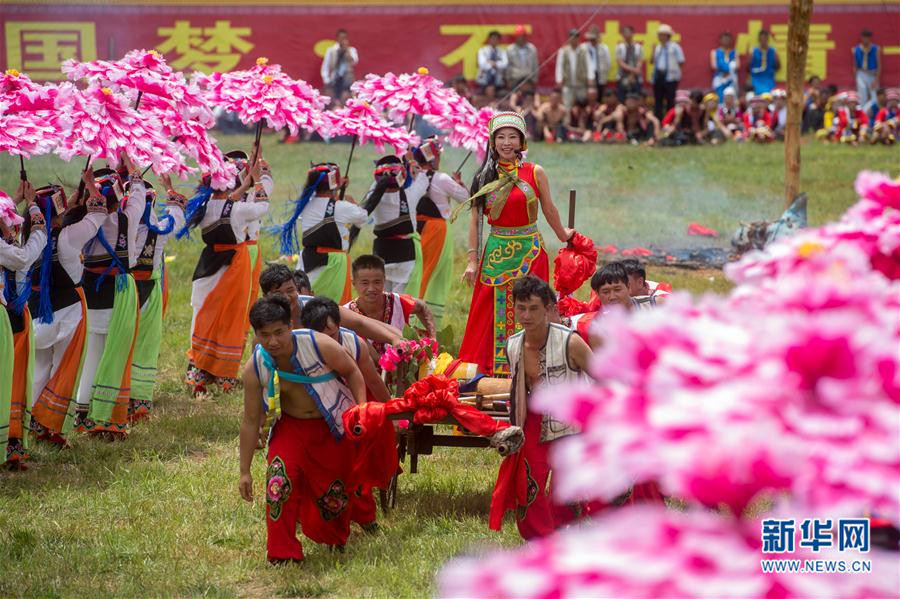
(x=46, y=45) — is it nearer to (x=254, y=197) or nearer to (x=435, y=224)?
(x=435, y=224)

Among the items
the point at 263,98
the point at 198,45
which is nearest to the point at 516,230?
the point at 263,98

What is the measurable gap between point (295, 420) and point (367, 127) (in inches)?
174

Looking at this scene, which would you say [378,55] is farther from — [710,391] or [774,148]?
[710,391]

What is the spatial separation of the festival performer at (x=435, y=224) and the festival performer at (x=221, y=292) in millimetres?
1628

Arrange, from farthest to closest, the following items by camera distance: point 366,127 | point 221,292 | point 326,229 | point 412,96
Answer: point 412,96, point 366,127, point 326,229, point 221,292

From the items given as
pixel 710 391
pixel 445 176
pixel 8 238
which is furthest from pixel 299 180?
pixel 710 391

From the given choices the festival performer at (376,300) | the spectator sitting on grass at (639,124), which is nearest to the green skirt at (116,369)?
the festival performer at (376,300)

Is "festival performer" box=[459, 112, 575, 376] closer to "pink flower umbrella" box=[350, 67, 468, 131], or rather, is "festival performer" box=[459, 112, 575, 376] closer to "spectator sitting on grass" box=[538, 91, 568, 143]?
"pink flower umbrella" box=[350, 67, 468, 131]

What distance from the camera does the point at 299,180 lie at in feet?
56.7

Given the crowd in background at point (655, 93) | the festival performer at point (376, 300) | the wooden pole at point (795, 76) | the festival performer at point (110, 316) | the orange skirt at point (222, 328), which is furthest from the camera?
the crowd in background at point (655, 93)

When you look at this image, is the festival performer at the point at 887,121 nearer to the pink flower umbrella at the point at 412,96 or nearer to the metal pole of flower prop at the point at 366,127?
the pink flower umbrella at the point at 412,96

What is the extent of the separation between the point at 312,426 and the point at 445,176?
4982mm

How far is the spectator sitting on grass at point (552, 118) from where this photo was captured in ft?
64.7

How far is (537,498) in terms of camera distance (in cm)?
596
